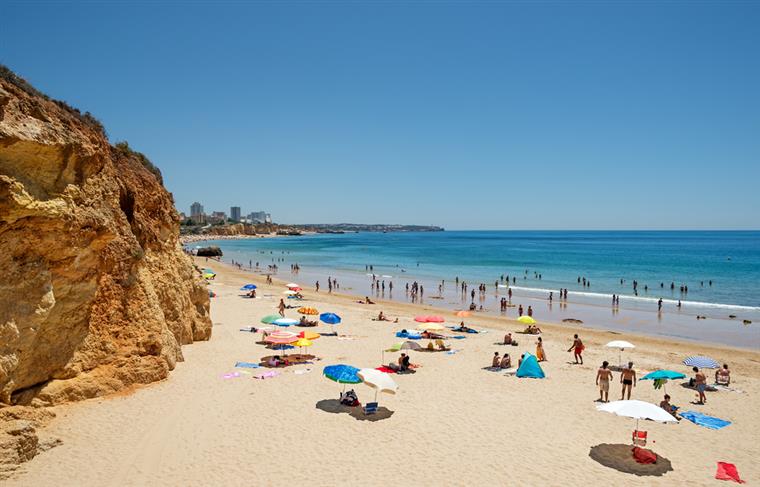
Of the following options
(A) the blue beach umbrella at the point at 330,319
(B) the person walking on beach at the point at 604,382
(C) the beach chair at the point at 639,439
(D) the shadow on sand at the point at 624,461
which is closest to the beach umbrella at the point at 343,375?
(D) the shadow on sand at the point at 624,461

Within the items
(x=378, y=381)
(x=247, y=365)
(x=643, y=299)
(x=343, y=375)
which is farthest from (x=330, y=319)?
(x=643, y=299)

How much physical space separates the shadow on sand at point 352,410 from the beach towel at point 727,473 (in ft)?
20.7

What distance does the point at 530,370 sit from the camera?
46.6ft

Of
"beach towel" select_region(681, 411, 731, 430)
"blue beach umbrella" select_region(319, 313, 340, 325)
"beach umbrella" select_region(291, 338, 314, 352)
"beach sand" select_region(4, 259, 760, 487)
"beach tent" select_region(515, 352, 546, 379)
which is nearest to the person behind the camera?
"beach sand" select_region(4, 259, 760, 487)

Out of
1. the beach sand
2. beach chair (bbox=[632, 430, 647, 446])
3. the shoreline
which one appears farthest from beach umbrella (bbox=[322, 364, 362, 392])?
the shoreline

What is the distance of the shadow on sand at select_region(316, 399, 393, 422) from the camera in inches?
413

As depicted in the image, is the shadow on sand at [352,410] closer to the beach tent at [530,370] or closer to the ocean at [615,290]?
the beach tent at [530,370]

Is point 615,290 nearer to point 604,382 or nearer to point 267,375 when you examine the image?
point 604,382

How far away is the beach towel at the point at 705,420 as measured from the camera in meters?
10.6

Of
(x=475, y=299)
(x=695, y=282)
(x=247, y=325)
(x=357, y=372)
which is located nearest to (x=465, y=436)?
(x=357, y=372)

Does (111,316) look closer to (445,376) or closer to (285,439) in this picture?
(285,439)

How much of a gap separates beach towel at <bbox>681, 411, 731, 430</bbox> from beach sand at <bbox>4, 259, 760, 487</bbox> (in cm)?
27

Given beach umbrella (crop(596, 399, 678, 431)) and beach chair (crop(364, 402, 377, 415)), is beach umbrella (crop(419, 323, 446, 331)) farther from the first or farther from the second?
beach umbrella (crop(596, 399, 678, 431))

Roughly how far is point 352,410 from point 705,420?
8.37m
